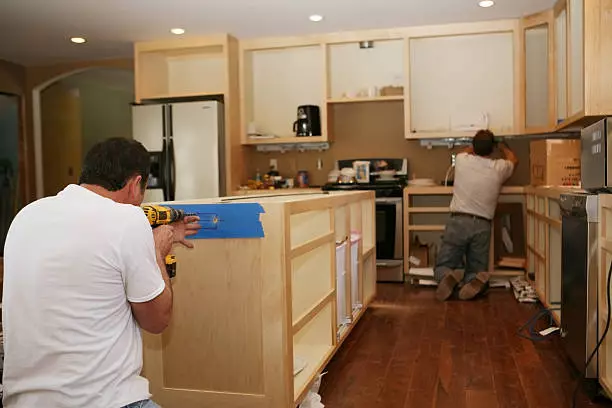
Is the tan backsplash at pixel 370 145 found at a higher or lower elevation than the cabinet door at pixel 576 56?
lower

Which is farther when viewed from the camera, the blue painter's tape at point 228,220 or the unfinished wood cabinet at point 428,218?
the unfinished wood cabinet at point 428,218

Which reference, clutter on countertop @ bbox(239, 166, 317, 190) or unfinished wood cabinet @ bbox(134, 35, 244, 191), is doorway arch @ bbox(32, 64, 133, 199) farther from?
clutter on countertop @ bbox(239, 166, 317, 190)

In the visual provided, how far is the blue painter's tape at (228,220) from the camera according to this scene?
2.27 m

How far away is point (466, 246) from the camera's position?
518 centimetres

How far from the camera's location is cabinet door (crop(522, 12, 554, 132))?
5445 mm

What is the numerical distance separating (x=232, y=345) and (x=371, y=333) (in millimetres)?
1733

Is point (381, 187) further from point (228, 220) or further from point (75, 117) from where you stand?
point (75, 117)

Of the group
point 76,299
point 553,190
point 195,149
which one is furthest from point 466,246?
point 76,299

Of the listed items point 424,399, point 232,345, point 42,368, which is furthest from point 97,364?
point 424,399

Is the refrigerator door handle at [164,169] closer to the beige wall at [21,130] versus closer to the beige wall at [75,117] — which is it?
the beige wall at [21,130]

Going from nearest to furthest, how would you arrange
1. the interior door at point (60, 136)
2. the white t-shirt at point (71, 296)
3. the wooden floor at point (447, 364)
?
1. the white t-shirt at point (71, 296)
2. the wooden floor at point (447, 364)
3. the interior door at point (60, 136)

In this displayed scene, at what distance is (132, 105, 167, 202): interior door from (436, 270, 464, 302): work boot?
2818 millimetres

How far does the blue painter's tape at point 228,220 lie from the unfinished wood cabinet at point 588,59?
8.52ft

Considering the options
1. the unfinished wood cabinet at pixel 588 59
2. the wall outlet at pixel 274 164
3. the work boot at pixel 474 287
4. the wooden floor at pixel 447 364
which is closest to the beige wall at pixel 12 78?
the wall outlet at pixel 274 164
